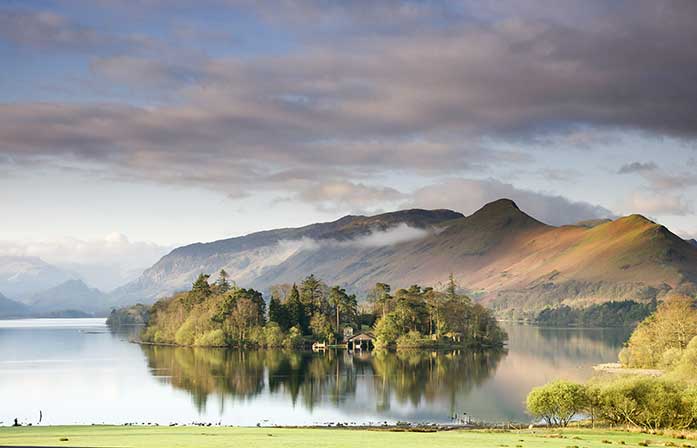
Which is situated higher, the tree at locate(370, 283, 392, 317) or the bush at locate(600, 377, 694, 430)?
the tree at locate(370, 283, 392, 317)

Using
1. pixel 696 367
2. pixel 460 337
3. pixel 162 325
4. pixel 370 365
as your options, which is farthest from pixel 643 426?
pixel 162 325

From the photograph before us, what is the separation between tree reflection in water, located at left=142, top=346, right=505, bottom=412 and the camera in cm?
8531

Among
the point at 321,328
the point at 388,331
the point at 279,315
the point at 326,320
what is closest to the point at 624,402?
the point at 388,331

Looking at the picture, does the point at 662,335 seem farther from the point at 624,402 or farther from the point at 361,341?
the point at 361,341

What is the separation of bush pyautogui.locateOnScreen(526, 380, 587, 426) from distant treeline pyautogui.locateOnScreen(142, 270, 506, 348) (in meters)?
89.7

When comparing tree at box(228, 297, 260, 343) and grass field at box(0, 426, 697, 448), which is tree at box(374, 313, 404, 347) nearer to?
tree at box(228, 297, 260, 343)

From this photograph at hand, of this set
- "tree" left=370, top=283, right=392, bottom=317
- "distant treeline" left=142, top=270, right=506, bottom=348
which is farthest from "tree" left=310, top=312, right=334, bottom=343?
"tree" left=370, top=283, right=392, bottom=317

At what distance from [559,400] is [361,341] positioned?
98101 millimetres

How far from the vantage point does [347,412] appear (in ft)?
243

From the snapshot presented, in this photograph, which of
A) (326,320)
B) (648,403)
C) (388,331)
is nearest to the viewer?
(648,403)

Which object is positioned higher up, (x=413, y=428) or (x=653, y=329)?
(x=653, y=329)

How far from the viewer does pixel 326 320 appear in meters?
161

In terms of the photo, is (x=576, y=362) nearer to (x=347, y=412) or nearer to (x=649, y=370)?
(x=649, y=370)

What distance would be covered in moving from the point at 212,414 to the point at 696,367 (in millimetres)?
44424
